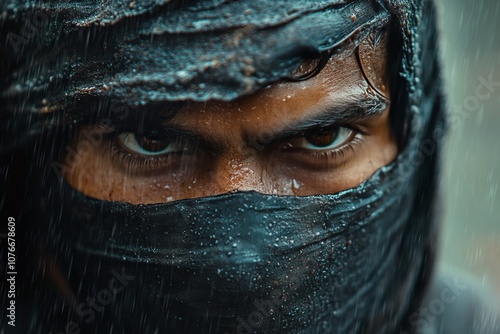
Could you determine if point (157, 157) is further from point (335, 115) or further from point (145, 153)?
point (335, 115)

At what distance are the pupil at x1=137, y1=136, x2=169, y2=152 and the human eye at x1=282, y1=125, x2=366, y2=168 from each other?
1.16 ft

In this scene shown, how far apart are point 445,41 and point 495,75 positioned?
74 cm

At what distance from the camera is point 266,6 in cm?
181

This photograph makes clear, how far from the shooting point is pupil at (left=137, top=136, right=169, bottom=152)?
203cm

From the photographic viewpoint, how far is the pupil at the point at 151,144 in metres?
2.03

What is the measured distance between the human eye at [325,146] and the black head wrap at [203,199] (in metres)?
0.11

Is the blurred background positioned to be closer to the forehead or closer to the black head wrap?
the black head wrap

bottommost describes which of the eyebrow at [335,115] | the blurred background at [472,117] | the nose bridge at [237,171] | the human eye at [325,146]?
the blurred background at [472,117]

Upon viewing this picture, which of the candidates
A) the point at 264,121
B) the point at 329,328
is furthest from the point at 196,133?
the point at 329,328

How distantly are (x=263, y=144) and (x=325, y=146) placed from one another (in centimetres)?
23
